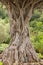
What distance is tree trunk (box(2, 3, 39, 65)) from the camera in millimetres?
8797

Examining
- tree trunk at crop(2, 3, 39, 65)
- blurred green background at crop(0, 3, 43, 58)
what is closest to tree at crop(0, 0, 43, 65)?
tree trunk at crop(2, 3, 39, 65)

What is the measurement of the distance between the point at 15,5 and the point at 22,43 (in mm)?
1491

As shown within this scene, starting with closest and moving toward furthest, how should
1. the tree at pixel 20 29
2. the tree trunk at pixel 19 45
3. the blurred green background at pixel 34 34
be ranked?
the tree trunk at pixel 19 45, the tree at pixel 20 29, the blurred green background at pixel 34 34

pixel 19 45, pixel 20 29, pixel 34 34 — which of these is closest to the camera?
pixel 19 45

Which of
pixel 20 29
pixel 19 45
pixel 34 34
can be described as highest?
pixel 34 34

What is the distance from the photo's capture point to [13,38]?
9.30 meters

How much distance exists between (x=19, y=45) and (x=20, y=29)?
2.08 feet

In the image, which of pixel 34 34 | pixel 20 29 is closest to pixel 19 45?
pixel 20 29

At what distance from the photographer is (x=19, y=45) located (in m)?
9.10

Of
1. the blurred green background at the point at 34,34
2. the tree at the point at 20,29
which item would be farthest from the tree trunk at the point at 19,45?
the blurred green background at the point at 34,34

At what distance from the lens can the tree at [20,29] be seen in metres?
8.96

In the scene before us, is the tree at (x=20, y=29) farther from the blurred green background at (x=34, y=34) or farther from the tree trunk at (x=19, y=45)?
the blurred green background at (x=34, y=34)

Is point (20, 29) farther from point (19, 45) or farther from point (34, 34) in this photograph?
point (34, 34)

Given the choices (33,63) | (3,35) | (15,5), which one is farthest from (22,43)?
(3,35)
